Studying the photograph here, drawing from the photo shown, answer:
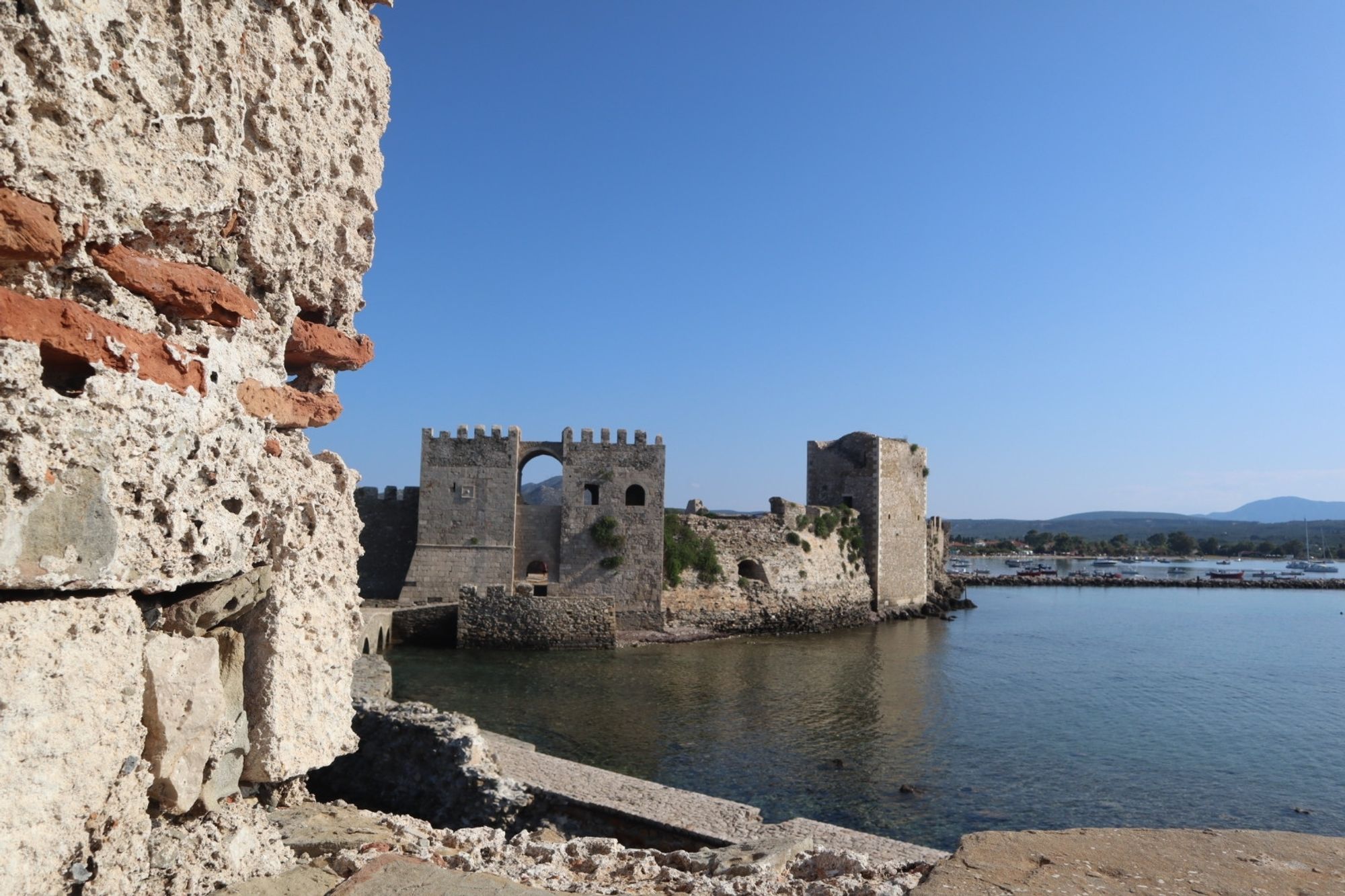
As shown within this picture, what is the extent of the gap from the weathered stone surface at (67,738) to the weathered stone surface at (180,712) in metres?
0.07

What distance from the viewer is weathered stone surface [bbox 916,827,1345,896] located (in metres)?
2.72

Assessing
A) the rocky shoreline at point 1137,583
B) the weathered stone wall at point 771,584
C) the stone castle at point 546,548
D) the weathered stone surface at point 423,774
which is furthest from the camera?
the rocky shoreline at point 1137,583

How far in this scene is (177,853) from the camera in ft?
6.75

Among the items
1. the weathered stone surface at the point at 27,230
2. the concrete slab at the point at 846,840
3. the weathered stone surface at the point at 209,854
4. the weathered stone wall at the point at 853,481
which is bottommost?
the concrete slab at the point at 846,840

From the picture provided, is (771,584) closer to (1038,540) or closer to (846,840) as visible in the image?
(846,840)

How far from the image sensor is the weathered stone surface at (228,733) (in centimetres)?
219

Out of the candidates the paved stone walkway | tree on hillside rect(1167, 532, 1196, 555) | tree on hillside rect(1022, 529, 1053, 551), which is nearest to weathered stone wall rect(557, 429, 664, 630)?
the paved stone walkway

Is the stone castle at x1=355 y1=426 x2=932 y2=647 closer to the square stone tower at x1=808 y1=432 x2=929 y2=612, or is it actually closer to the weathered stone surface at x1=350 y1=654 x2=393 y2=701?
the square stone tower at x1=808 y1=432 x2=929 y2=612

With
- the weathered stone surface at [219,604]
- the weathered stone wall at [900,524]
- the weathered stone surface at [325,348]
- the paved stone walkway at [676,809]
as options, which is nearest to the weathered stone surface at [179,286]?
→ the weathered stone surface at [325,348]

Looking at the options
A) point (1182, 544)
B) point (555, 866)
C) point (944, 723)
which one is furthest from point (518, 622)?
point (1182, 544)

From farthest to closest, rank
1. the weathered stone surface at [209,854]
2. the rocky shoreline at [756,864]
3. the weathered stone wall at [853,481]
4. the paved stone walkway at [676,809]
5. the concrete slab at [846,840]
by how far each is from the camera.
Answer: the weathered stone wall at [853,481] → the paved stone walkway at [676,809] → the concrete slab at [846,840] → the rocky shoreline at [756,864] → the weathered stone surface at [209,854]

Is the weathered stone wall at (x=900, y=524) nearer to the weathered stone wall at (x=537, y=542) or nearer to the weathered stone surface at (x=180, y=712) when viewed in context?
the weathered stone wall at (x=537, y=542)

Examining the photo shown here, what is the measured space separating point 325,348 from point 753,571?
2426 centimetres

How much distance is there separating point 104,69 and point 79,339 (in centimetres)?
57
